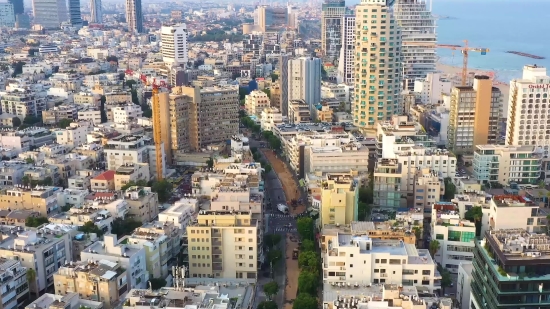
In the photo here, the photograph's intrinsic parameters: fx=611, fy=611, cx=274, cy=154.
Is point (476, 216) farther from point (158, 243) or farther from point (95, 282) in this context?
point (95, 282)

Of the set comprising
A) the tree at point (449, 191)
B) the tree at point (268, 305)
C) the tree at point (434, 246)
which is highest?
the tree at point (449, 191)

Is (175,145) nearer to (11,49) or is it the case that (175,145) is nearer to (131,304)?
(131,304)

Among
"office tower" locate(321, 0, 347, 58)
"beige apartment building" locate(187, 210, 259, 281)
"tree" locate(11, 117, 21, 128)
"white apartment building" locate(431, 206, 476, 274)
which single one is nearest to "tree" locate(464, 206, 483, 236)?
"white apartment building" locate(431, 206, 476, 274)

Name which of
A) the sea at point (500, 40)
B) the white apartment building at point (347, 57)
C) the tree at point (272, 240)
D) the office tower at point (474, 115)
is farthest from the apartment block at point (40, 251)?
the sea at point (500, 40)

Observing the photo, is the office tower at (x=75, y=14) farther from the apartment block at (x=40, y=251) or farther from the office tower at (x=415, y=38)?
the apartment block at (x=40, y=251)

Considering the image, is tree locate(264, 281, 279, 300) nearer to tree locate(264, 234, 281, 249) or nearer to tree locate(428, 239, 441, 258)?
tree locate(264, 234, 281, 249)

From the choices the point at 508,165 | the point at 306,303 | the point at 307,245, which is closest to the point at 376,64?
the point at 508,165
